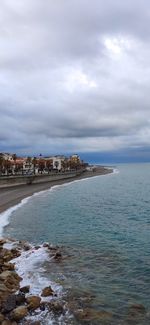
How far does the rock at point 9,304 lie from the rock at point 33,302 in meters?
0.55

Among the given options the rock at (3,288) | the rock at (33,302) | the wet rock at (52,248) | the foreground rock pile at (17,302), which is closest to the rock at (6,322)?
the foreground rock pile at (17,302)

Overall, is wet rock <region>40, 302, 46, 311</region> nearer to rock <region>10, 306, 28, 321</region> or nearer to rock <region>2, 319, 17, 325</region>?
rock <region>10, 306, 28, 321</region>

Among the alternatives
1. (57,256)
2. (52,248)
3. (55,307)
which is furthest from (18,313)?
(52,248)

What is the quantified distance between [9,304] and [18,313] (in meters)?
0.76

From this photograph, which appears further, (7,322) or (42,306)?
(42,306)

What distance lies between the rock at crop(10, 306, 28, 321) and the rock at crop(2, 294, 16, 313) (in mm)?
271

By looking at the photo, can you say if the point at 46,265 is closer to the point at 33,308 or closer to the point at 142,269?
the point at 142,269

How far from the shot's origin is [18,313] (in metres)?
13.6

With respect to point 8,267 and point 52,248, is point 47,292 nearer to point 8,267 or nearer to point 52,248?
point 8,267

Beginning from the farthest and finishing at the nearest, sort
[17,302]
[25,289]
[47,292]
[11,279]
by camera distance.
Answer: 1. [11,279]
2. [25,289]
3. [47,292]
4. [17,302]

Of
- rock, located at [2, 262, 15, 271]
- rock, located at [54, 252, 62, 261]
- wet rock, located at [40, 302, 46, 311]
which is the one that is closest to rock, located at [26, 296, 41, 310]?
wet rock, located at [40, 302, 46, 311]

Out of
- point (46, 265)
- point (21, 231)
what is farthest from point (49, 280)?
point (21, 231)

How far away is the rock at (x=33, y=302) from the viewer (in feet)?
47.6

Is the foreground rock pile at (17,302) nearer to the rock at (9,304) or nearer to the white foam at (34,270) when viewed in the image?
the rock at (9,304)
